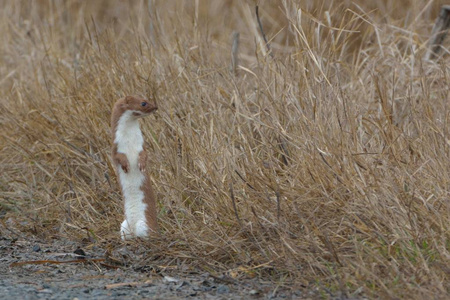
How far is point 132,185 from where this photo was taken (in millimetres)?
4828

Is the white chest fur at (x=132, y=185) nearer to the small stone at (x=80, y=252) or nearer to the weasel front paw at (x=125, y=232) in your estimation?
the weasel front paw at (x=125, y=232)

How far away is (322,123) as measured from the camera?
4.94 m

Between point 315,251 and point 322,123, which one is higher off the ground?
point 322,123

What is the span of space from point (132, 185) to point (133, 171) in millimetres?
82

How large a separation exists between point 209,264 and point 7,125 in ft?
9.57

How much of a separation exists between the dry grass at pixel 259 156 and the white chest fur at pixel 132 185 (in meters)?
0.17

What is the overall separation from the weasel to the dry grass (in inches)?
6.5

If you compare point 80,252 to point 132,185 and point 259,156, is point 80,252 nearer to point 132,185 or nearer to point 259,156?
point 132,185

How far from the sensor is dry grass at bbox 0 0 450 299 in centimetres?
417

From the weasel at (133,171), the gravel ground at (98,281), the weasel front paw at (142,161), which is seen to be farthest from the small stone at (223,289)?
the weasel front paw at (142,161)

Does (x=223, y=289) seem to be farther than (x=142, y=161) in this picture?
No

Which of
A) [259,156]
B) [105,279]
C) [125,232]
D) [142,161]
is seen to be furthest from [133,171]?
[259,156]

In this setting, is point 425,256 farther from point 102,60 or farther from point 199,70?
point 102,60

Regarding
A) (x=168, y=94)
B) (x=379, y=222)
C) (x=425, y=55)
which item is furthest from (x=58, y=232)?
(x=425, y=55)
